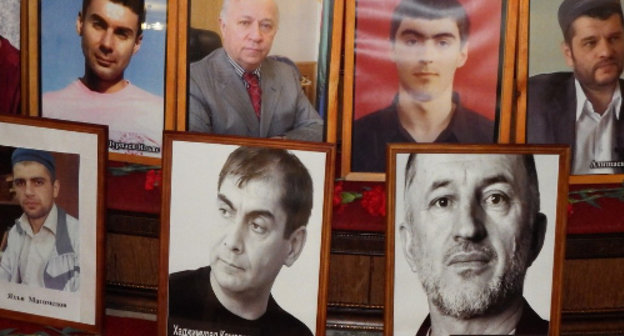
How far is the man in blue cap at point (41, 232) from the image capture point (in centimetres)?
247

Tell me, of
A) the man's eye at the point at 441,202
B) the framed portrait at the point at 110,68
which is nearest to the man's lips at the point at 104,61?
the framed portrait at the point at 110,68

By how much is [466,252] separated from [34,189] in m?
1.14

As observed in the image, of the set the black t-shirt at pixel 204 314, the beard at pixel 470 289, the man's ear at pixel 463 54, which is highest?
the man's ear at pixel 463 54

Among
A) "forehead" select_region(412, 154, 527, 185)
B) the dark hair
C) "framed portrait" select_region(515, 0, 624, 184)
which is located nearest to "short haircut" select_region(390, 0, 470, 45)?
"framed portrait" select_region(515, 0, 624, 184)

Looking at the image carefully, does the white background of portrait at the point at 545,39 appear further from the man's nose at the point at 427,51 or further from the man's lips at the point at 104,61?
the man's lips at the point at 104,61

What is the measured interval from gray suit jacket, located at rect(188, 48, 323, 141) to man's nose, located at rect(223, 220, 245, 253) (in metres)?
0.39

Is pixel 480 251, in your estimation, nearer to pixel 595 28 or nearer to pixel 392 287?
pixel 392 287

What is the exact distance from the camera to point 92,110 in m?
2.75

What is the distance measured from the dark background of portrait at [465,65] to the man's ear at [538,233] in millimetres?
392

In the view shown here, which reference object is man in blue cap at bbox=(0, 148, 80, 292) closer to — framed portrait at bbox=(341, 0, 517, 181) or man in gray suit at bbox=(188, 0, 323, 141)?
man in gray suit at bbox=(188, 0, 323, 141)

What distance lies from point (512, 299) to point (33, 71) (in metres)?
1.52

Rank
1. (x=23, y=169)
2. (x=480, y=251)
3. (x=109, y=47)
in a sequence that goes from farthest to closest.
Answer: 1. (x=109, y=47)
2. (x=23, y=169)
3. (x=480, y=251)

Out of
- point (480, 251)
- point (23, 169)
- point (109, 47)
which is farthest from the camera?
point (109, 47)

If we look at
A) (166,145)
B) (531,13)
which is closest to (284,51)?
(166,145)
